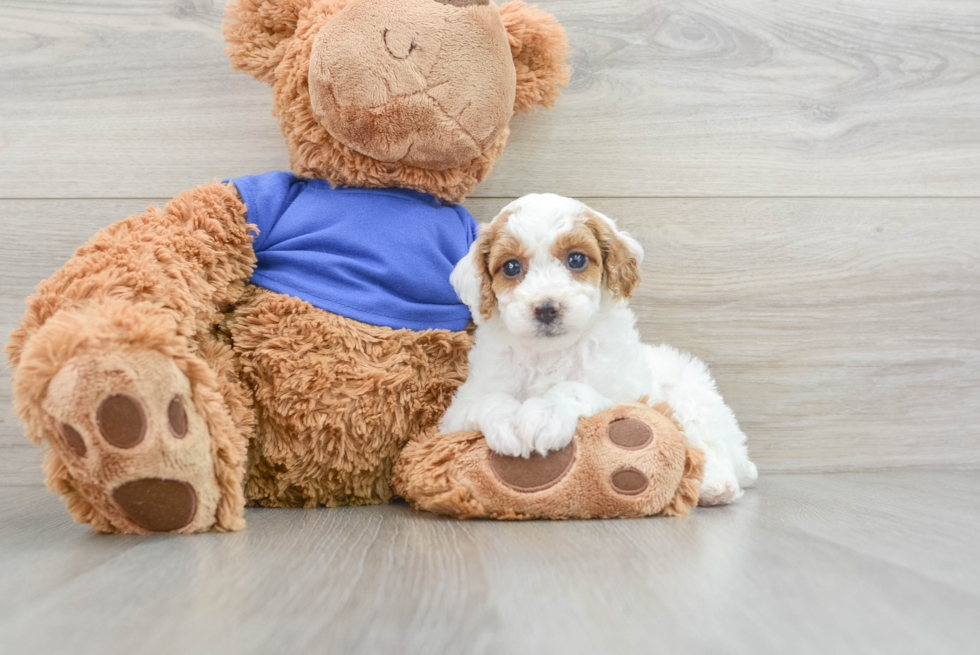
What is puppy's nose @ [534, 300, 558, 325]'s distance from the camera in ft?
3.33

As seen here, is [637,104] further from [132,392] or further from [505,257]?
[132,392]

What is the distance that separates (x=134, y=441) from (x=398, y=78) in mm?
628

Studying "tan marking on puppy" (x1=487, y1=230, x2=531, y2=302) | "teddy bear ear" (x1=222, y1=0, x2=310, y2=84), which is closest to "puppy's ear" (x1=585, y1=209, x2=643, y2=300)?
"tan marking on puppy" (x1=487, y1=230, x2=531, y2=302)

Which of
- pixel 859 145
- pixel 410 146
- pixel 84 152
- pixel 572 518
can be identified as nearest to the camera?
pixel 572 518

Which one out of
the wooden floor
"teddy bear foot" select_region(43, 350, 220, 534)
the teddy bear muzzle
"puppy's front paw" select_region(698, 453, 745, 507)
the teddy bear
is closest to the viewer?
"teddy bear foot" select_region(43, 350, 220, 534)

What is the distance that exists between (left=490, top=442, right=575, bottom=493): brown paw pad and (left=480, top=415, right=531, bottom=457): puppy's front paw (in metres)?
0.02

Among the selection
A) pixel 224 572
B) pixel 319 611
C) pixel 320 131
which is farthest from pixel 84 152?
pixel 319 611

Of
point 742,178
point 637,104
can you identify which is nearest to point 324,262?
point 637,104

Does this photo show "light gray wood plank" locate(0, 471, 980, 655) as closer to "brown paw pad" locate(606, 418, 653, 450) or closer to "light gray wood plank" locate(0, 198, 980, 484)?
"brown paw pad" locate(606, 418, 653, 450)

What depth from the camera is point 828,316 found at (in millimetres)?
1507

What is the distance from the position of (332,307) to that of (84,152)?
70 cm

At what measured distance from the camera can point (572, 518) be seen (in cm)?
101

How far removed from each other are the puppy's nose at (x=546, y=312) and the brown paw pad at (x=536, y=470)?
0.60ft

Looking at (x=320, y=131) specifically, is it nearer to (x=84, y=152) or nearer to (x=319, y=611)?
(x=84, y=152)
